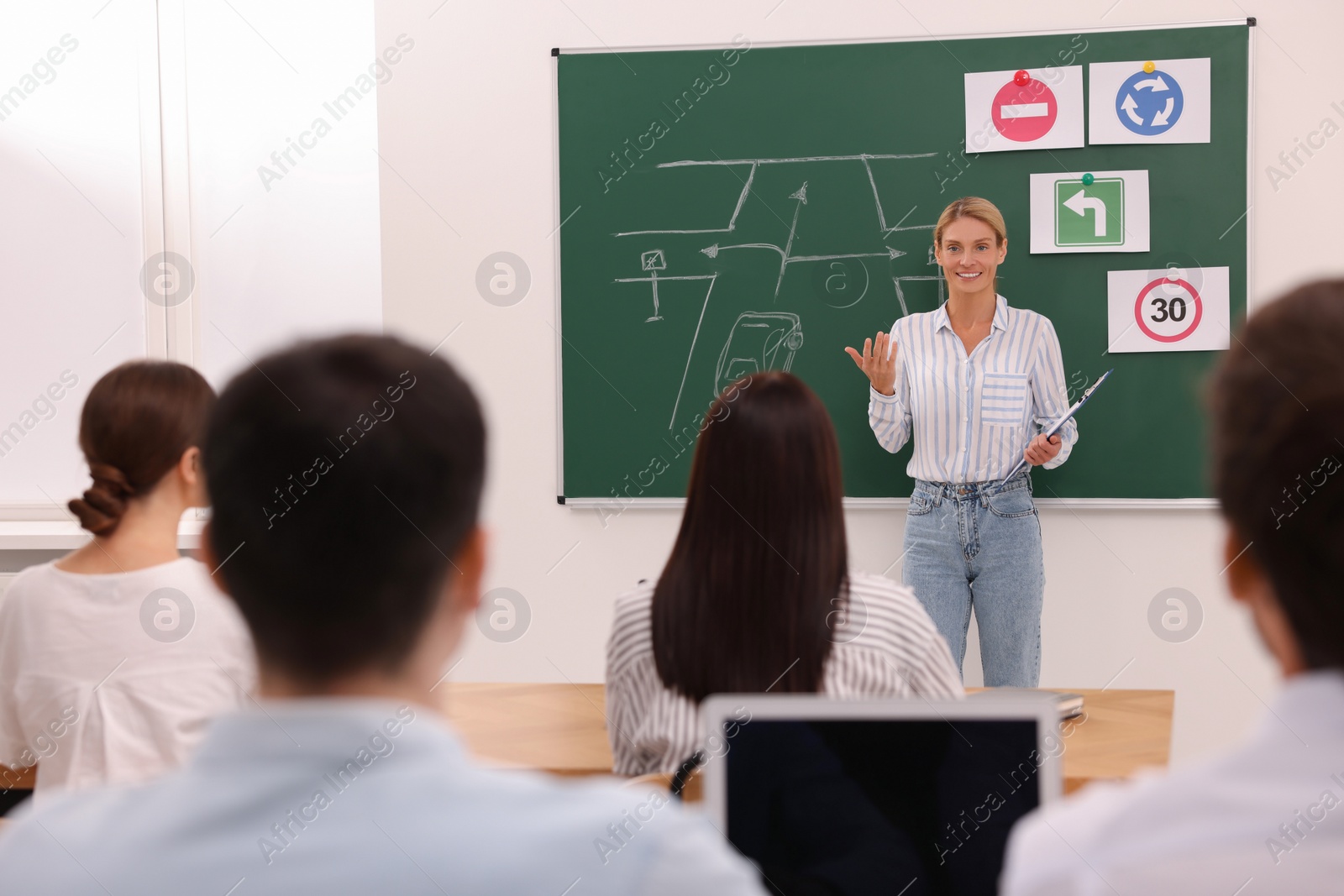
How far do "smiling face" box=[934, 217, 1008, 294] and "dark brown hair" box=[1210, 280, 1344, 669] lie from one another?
9.17 feet

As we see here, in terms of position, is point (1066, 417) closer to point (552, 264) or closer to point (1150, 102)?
point (1150, 102)

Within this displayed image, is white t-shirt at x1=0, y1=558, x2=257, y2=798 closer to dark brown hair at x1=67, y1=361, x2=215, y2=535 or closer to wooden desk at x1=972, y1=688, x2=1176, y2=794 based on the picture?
dark brown hair at x1=67, y1=361, x2=215, y2=535

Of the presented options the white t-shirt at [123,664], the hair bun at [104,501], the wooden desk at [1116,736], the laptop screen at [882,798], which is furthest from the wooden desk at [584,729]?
the laptop screen at [882,798]

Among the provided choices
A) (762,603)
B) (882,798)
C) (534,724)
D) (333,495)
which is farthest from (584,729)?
(333,495)

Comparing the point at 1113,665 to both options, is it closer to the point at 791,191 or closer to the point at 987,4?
the point at 791,191

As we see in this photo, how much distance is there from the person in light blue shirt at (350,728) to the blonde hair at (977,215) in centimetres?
291

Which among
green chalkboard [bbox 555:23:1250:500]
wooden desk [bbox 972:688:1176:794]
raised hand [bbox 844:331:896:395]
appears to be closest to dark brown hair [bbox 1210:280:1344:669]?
wooden desk [bbox 972:688:1176:794]

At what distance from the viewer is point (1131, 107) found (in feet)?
11.3

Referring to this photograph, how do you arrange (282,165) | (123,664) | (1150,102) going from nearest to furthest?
(123,664)
(1150,102)
(282,165)

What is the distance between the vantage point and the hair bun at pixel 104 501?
68.6 inches

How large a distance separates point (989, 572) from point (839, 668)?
6.44 feet

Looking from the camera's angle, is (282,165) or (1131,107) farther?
(282,165)

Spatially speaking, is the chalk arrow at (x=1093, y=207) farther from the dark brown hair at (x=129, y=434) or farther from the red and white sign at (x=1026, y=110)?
the dark brown hair at (x=129, y=434)

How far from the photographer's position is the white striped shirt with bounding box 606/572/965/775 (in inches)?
60.4
